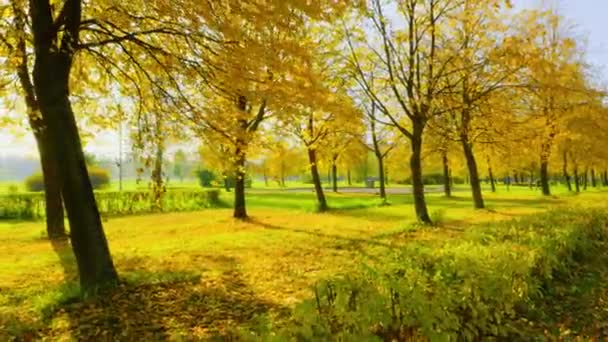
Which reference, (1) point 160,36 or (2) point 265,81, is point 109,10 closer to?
(1) point 160,36

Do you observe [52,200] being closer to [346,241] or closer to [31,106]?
[31,106]

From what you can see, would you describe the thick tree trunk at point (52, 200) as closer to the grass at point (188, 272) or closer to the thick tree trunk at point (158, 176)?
the grass at point (188, 272)

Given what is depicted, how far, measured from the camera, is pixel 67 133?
640 cm

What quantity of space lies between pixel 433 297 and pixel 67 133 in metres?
5.40

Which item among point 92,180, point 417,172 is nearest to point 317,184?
point 417,172

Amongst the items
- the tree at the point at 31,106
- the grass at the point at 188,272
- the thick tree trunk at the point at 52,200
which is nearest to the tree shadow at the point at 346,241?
the grass at the point at 188,272

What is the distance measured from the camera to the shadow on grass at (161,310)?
16.1ft

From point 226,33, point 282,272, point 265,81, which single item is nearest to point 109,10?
point 226,33

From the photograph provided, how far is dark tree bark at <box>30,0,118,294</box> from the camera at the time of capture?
20.7 ft

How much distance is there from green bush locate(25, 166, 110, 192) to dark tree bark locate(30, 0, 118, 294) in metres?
33.8

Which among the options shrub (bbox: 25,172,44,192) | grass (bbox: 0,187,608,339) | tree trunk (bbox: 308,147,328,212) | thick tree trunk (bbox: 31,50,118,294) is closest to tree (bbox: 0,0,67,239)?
thick tree trunk (bbox: 31,50,118,294)

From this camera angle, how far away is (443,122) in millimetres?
18469

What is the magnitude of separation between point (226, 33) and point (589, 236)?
8.67m

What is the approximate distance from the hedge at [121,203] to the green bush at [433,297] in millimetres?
15147
